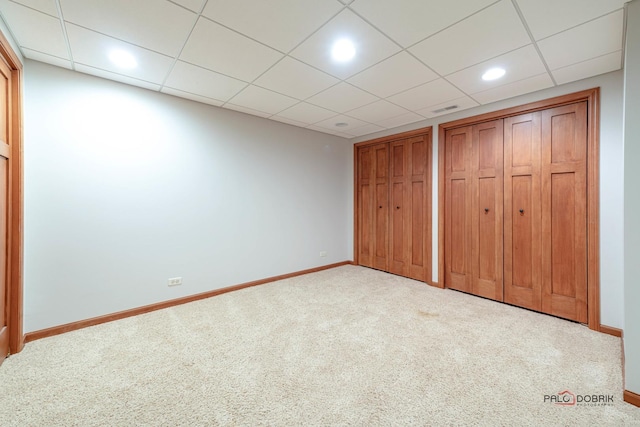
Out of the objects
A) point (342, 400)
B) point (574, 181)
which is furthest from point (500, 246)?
point (342, 400)

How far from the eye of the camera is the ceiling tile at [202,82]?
2.56 meters

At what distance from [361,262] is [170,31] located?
4415 mm

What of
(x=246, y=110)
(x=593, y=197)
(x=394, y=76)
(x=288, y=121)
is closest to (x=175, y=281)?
(x=246, y=110)

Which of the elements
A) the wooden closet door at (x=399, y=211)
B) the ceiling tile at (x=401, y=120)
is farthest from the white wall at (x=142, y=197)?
the wooden closet door at (x=399, y=211)

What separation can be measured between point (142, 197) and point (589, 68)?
4.72m

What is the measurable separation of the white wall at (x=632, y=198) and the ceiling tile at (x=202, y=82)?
304cm

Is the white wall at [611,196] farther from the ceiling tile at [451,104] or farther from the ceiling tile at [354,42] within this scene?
the ceiling tile at [354,42]

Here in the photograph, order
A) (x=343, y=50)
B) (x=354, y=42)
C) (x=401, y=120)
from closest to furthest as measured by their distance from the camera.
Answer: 1. (x=354, y=42)
2. (x=343, y=50)
3. (x=401, y=120)

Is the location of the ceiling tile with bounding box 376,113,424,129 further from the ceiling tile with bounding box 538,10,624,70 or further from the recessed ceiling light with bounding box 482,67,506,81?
the ceiling tile with bounding box 538,10,624,70

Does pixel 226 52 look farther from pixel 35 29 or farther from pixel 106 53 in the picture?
pixel 35 29

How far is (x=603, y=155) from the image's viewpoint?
2623 millimetres

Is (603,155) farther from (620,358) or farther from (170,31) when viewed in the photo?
(170,31)

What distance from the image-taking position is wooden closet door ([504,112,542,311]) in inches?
121

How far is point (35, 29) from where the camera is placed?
1.97m
